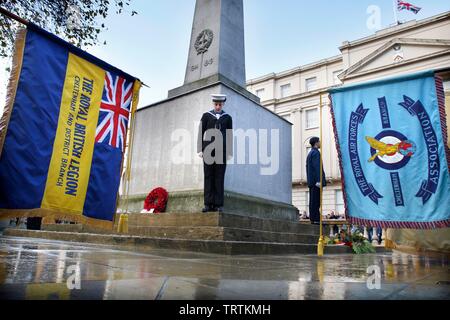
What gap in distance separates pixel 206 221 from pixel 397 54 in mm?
29207

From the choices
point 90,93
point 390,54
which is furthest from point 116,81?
point 390,54

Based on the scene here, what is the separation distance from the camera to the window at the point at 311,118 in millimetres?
32469

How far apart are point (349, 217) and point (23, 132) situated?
4504 mm

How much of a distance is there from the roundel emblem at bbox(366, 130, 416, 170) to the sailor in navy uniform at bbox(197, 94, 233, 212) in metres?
2.39

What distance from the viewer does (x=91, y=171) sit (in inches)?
163

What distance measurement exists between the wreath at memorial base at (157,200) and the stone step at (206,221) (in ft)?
1.51

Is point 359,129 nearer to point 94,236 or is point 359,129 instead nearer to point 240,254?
point 240,254

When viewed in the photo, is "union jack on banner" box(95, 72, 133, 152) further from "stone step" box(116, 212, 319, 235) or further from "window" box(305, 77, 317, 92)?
"window" box(305, 77, 317, 92)

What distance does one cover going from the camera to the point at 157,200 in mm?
6523

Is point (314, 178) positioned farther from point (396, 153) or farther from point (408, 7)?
point (408, 7)

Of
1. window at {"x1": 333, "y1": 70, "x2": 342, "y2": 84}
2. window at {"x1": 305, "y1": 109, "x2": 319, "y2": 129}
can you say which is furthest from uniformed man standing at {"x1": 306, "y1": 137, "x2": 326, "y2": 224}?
window at {"x1": 333, "y1": 70, "x2": 342, "y2": 84}

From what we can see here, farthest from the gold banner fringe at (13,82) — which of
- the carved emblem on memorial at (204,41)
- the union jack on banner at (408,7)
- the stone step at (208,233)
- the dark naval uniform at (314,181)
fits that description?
the union jack on banner at (408,7)

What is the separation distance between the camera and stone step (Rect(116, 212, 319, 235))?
5.02m

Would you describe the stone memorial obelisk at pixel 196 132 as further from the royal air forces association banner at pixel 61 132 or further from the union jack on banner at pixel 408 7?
the union jack on banner at pixel 408 7
